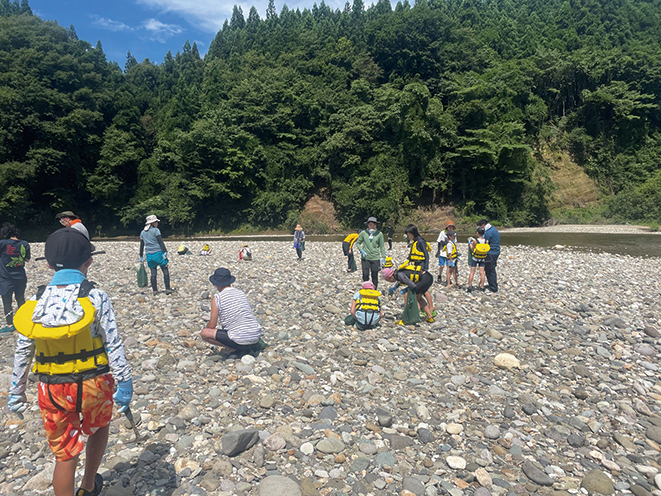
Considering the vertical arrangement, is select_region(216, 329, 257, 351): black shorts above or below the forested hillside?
below

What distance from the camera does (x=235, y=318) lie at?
21.4ft

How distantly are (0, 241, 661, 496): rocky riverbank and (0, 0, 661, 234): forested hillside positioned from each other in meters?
37.1

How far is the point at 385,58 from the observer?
59.5 metres

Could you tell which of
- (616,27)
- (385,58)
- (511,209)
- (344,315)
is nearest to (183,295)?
(344,315)

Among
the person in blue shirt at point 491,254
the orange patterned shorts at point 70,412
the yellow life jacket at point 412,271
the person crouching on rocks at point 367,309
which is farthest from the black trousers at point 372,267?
the orange patterned shorts at point 70,412

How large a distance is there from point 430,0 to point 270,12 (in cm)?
3614

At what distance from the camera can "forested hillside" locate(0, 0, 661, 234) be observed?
45031mm

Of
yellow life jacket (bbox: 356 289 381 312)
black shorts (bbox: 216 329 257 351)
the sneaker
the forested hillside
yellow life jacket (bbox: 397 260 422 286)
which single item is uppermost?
the forested hillside

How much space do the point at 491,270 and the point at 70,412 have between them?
1133 centimetres

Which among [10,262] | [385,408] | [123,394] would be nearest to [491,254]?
[385,408]

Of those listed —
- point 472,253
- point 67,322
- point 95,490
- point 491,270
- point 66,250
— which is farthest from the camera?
point 472,253

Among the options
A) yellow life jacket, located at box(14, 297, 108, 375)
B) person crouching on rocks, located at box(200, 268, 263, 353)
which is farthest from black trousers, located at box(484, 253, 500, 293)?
yellow life jacket, located at box(14, 297, 108, 375)

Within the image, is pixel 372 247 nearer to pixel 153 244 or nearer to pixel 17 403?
pixel 153 244

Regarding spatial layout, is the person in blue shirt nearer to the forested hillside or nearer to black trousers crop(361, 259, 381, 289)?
black trousers crop(361, 259, 381, 289)
